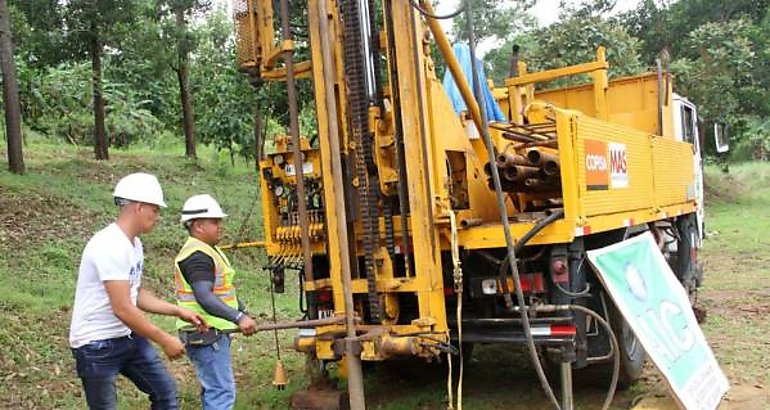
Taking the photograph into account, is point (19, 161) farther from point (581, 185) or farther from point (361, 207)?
point (581, 185)

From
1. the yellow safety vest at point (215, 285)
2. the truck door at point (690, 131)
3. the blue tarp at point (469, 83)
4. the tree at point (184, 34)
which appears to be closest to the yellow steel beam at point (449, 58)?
the blue tarp at point (469, 83)

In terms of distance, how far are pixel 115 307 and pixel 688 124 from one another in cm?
783

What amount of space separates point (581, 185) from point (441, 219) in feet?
2.78

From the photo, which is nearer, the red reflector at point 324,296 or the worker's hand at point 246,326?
the worker's hand at point 246,326

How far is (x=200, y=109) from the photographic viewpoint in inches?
826

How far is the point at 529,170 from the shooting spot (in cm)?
515

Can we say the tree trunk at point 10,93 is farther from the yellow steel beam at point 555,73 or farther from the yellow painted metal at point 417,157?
the yellow painted metal at point 417,157

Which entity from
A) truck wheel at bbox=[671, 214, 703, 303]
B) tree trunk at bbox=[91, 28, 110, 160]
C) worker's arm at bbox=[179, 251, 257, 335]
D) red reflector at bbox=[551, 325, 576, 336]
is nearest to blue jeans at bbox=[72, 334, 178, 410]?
worker's arm at bbox=[179, 251, 257, 335]

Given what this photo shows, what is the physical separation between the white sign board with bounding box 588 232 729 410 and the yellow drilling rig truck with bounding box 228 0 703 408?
0.19m

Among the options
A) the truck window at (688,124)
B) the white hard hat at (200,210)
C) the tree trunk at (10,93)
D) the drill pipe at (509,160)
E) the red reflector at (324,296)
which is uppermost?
the tree trunk at (10,93)

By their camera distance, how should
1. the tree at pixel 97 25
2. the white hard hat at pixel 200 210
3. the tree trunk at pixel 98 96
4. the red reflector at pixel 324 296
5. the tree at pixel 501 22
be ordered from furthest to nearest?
the tree at pixel 501 22 < the tree trunk at pixel 98 96 < the tree at pixel 97 25 < the red reflector at pixel 324 296 < the white hard hat at pixel 200 210

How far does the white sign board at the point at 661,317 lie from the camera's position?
15.3 ft

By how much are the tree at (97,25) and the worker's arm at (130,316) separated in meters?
10.7

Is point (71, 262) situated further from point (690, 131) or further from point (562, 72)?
point (690, 131)
